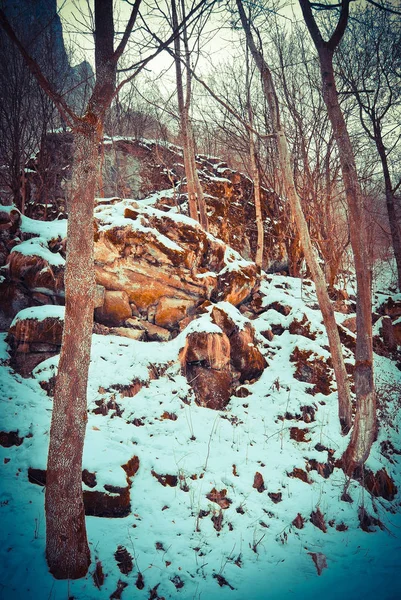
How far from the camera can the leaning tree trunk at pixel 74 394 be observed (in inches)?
98.8

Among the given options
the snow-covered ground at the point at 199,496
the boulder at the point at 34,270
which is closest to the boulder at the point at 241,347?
the snow-covered ground at the point at 199,496

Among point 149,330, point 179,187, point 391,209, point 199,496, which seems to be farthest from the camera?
point 179,187

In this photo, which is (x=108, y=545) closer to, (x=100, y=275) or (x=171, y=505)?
(x=171, y=505)

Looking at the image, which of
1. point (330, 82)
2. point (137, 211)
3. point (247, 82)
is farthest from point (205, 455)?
point (247, 82)

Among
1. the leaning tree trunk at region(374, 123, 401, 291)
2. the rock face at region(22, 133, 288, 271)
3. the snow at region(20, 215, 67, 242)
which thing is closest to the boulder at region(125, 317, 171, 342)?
the snow at region(20, 215, 67, 242)

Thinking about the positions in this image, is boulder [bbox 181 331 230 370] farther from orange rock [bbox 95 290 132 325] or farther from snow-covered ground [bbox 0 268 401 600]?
orange rock [bbox 95 290 132 325]

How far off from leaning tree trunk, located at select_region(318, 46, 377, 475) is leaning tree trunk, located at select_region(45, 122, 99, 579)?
13.6 ft

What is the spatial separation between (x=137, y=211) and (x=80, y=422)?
630 cm

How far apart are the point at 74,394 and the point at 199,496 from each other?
2566mm

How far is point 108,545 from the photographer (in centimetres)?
297

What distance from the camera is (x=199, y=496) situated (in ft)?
12.7

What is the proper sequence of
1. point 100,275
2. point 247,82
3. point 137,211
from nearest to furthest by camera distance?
point 100,275
point 137,211
point 247,82

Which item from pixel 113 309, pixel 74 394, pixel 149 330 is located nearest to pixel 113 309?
pixel 113 309

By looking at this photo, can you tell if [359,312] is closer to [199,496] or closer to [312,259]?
[312,259]
